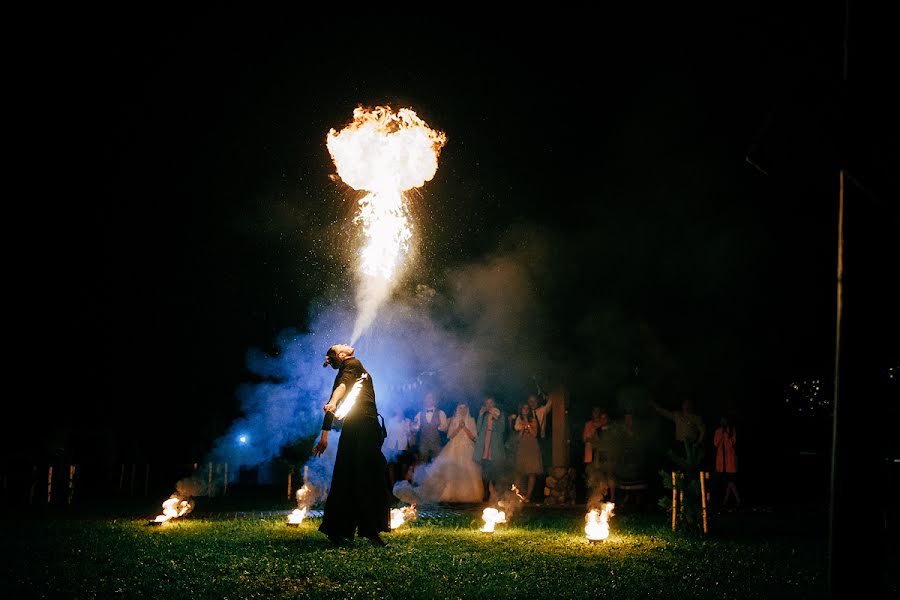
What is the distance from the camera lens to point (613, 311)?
15.6 m

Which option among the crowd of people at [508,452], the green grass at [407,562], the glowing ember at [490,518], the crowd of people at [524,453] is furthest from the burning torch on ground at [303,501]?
the glowing ember at [490,518]

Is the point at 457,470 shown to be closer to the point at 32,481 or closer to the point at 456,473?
the point at 456,473

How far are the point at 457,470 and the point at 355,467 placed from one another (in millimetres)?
6441

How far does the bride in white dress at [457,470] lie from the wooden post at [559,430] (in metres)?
1.72

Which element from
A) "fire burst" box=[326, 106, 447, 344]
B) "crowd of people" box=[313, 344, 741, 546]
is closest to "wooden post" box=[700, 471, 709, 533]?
"crowd of people" box=[313, 344, 741, 546]

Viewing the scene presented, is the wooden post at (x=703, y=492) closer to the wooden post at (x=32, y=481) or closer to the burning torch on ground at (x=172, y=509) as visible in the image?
the burning torch on ground at (x=172, y=509)

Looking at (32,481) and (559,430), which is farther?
(559,430)

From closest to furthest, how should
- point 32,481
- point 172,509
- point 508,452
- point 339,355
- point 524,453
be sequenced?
point 339,355, point 172,509, point 32,481, point 524,453, point 508,452

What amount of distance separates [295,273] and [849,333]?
1569 cm

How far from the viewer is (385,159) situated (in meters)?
11.9

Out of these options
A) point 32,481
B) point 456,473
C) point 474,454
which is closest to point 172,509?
point 32,481

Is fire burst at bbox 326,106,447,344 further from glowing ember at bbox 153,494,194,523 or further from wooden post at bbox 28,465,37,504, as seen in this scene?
wooden post at bbox 28,465,37,504

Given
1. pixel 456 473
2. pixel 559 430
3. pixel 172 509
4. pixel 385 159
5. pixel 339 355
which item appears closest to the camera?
pixel 339 355

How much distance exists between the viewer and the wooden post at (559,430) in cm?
1490
